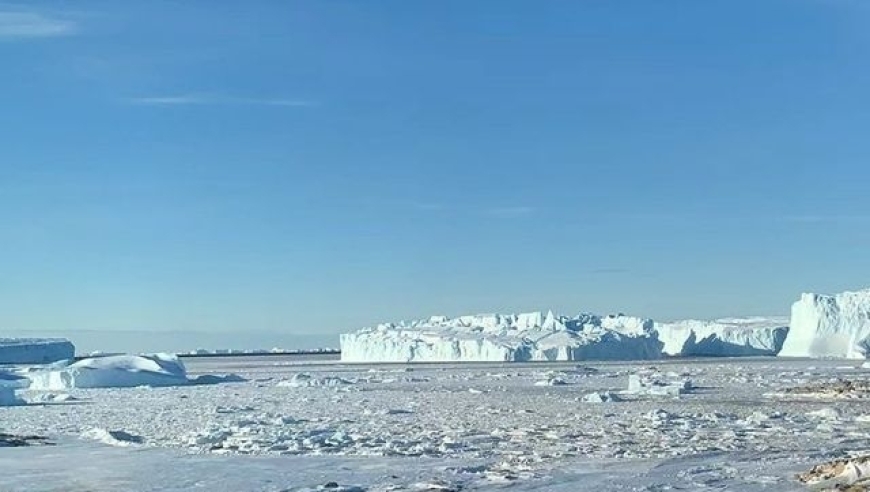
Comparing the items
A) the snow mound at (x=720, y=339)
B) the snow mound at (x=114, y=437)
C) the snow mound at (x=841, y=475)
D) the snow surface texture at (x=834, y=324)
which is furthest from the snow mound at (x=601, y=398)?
the snow mound at (x=720, y=339)

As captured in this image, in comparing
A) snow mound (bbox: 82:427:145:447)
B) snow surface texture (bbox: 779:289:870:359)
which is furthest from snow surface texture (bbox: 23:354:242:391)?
snow surface texture (bbox: 779:289:870:359)

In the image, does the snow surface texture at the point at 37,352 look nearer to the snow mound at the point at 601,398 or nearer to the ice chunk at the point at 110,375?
the ice chunk at the point at 110,375

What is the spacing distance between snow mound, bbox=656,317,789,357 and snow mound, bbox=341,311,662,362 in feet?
7.10

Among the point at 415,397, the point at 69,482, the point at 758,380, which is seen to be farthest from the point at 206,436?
the point at 758,380

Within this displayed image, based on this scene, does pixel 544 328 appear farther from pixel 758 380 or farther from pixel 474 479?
pixel 474 479

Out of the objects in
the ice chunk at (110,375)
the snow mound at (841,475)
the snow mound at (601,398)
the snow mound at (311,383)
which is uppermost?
the ice chunk at (110,375)

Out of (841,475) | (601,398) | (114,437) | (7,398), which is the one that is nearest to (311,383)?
(7,398)

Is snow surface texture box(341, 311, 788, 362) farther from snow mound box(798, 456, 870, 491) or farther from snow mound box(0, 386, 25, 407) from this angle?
snow mound box(798, 456, 870, 491)

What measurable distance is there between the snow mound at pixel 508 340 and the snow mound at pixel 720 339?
7.10 ft

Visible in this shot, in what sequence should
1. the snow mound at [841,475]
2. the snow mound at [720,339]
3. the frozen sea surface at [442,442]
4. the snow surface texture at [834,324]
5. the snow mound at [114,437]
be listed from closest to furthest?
the snow mound at [841,475], the frozen sea surface at [442,442], the snow mound at [114,437], the snow surface texture at [834,324], the snow mound at [720,339]

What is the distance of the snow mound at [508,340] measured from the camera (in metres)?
58.8

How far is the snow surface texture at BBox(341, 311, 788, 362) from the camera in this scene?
59.2 metres

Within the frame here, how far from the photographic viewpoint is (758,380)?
100ft

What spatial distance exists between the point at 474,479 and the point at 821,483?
299cm
